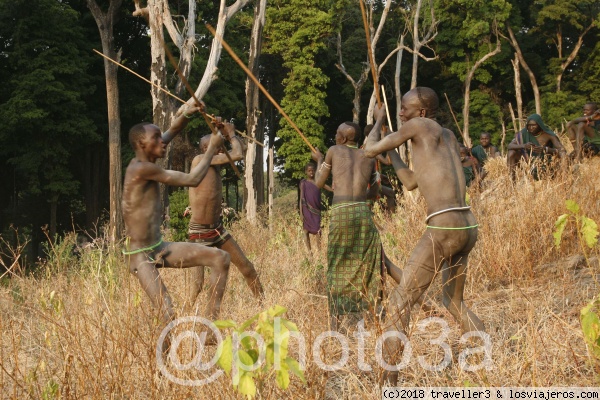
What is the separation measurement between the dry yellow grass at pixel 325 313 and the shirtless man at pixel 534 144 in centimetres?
60

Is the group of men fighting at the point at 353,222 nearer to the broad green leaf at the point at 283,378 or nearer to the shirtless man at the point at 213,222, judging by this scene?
the shirtless man at the point at 213,222

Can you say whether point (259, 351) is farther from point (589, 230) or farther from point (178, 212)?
point (178, 212)

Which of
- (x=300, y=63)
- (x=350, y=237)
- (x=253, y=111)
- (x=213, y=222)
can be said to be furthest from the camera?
(x=300, y=63)

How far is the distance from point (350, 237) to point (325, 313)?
29.3 inches

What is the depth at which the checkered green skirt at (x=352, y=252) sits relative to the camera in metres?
5.54

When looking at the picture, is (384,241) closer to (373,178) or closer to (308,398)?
(373,178)

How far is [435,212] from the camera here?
13.3 feet

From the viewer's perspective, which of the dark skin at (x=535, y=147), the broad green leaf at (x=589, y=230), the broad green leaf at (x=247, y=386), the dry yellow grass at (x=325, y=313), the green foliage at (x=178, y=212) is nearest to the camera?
the broad green leaf at (x=247, y=386)

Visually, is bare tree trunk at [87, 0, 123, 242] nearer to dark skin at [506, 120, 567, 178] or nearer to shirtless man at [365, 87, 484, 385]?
dark skin at [506, 120, 567, 178]

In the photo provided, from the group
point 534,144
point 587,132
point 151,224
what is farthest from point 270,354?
point 587,132

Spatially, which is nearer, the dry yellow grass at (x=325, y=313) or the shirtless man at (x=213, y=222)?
the dry yellow grass at (x=325, y=313)

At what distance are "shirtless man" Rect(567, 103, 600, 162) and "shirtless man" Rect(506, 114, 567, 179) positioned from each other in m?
0.93

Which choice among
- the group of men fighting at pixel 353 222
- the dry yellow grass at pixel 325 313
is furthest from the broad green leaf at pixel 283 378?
the group of men fighting at pixel 353 222

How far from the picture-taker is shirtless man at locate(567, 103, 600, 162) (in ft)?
34.8
